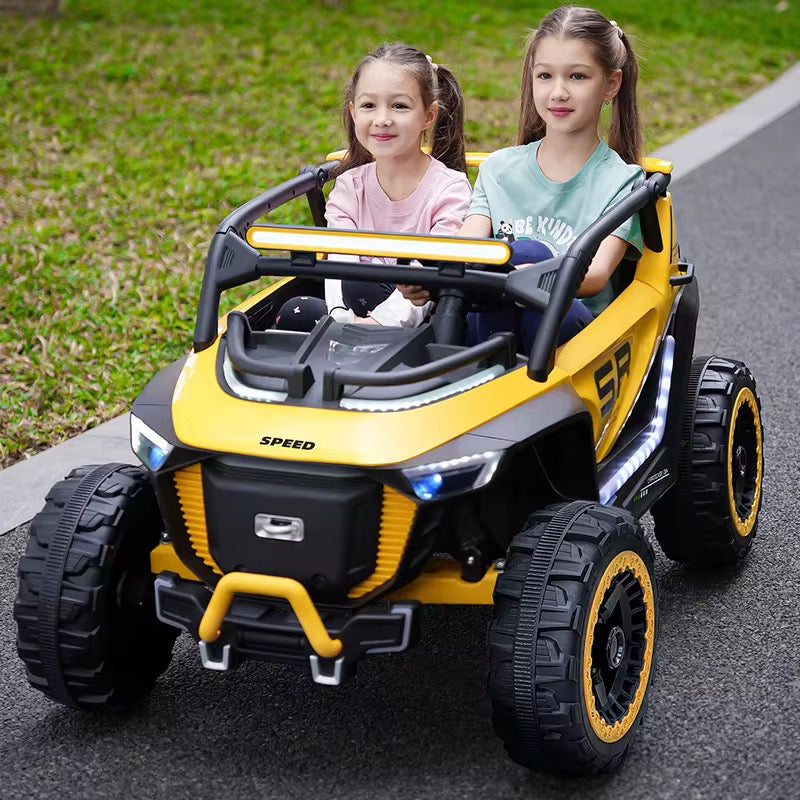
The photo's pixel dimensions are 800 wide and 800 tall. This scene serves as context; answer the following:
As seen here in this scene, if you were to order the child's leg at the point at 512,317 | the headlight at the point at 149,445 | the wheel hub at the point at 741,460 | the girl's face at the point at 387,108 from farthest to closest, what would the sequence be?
the wheel hub at the point at 741,460, the girl's face at the point at 387,108, the child's leg at the point at 512,317, the headlight at the point at 149,445

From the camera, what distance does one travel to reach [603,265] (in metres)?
3.04

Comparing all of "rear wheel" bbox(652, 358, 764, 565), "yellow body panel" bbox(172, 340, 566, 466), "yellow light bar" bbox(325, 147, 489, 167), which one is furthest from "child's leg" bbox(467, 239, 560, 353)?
"yellow light bar" bbox(325, 147, 489, 167)

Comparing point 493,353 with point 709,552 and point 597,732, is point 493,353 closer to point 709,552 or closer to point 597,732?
point 597,732

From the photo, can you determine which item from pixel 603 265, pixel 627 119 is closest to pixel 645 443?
pixel 603 265

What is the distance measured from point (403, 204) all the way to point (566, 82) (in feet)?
1.65

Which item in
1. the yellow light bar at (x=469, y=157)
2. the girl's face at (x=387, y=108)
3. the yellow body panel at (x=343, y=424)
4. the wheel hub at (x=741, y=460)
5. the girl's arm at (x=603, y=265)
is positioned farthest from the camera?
the yellow light bar at (x=469, y=157)

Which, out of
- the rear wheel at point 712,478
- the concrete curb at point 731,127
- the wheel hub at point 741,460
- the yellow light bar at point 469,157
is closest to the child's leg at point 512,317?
the rear wheel at point 712,478

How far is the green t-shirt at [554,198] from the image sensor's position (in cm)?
315

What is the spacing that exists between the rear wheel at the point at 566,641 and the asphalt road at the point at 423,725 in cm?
13

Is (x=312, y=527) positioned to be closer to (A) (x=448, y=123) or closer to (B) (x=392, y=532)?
(B) (x=392, y=532)

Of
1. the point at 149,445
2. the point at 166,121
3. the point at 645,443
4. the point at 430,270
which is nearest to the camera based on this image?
the point at 149,445

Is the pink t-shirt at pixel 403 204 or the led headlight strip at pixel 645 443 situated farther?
the pink t-shirt at pixel 403 204

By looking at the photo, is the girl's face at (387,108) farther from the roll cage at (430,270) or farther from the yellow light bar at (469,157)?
the roll cage at (430,270)

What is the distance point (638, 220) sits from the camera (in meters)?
3.21
